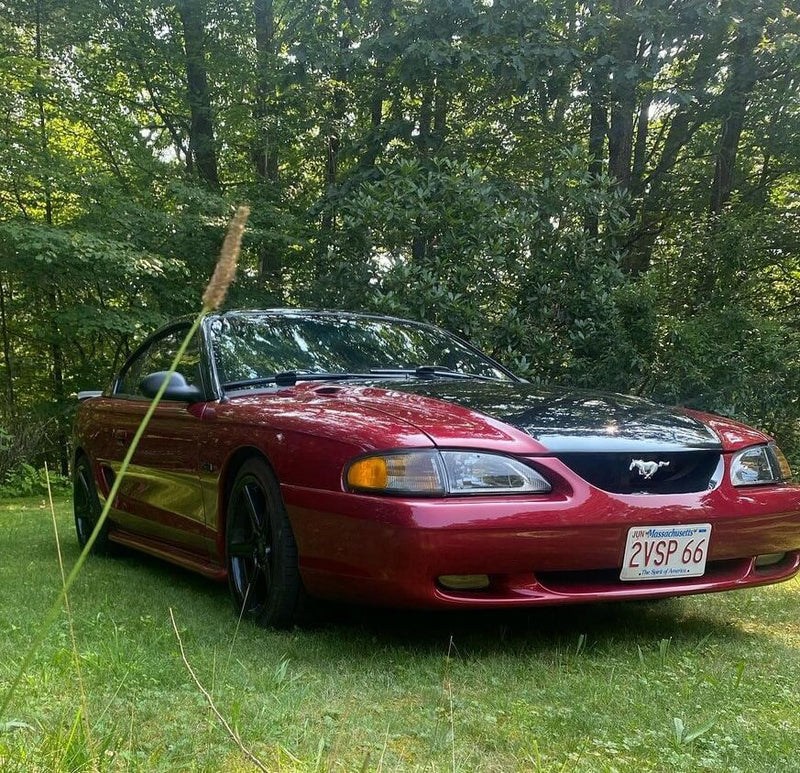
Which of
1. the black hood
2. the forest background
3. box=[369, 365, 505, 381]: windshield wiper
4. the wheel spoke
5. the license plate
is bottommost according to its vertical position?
the wheel spoke

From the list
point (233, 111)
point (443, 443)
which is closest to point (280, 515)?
point (443, 443)

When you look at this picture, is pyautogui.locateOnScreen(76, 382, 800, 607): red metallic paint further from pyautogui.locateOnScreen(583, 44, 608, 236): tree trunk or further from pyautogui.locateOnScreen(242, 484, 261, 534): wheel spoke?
pyautogui.locateOnScreen(583, 44, 608, 236): tree trunk

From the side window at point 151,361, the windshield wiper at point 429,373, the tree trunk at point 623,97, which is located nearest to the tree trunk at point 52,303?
the side window at point 151,361

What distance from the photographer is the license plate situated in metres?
2.87

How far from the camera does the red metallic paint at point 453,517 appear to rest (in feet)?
8.82

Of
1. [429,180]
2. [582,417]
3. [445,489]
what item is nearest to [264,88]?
[429,180]

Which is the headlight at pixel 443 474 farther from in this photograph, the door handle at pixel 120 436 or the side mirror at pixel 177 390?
the door handle at pixel 120 436

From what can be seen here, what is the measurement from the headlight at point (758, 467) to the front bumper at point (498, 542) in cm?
15

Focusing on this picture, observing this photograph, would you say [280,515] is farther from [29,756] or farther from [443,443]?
[29,756]

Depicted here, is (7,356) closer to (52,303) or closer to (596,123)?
(52,303)

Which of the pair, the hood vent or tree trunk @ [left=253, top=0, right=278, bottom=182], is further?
tree trunk @ [left=253, top=0, right=278, bottom=182]

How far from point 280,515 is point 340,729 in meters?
1.19

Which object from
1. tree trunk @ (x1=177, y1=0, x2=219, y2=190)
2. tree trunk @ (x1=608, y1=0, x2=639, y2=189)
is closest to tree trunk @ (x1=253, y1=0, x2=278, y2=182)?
tree trunk @ (x1=177, y1=0, x2=219, y2=190)

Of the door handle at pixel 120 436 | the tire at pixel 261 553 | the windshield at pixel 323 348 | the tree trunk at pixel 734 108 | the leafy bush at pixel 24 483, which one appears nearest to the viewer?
the tire at pixel 261 553
